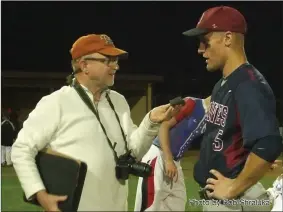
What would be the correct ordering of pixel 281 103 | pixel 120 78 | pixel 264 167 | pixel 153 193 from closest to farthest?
1. pixel 264 167
2. pixel 153 193
3. pixel 120 78
4. pixel 281 103

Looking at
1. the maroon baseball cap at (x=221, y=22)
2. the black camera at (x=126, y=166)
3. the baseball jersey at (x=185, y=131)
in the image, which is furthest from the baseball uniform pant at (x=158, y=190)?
the maroon baseball cap at (x=221, y=22)

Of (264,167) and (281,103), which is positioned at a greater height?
(264,167)

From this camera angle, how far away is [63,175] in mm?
2641

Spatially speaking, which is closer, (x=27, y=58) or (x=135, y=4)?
(x=27, y=58)

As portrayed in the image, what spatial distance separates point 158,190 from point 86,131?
1.70 meters

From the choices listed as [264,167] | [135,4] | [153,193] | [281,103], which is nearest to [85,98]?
[264,167]

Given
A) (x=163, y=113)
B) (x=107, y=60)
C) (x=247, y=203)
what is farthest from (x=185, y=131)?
(x=247, y=203)

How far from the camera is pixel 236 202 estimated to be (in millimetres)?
2195

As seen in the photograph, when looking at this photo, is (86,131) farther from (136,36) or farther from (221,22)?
(136,36)

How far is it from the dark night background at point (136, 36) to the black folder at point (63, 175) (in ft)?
83.6

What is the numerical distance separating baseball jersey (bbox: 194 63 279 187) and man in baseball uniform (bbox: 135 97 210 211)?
5.43 feet

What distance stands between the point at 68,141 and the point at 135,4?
33.5m

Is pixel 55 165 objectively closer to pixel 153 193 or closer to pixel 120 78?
pixel 153 193

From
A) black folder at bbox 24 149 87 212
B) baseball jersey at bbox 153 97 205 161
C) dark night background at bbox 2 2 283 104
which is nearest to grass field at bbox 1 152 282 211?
baseball jersey at bbox 153 97 205 161
